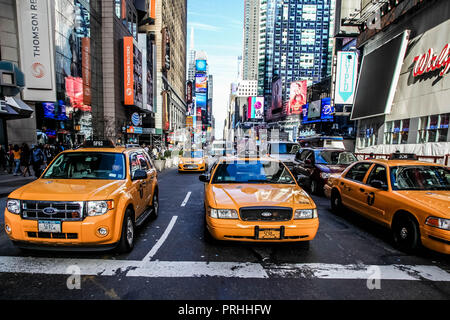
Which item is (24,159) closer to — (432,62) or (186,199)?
(186,199)

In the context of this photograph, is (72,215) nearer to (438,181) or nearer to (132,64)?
(438,181)

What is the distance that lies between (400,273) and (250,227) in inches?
88.5

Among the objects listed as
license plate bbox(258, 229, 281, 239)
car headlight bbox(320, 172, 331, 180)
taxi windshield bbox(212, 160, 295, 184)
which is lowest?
license plate bbox(258, 229, 281, 239)

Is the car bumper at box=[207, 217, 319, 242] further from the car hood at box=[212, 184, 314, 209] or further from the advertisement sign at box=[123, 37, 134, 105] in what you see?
the advertisement sign at box=[123, 37, 134, 105]

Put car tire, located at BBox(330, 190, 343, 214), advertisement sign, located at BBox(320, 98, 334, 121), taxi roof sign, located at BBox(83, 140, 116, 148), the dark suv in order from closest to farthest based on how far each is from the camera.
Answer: taxi roof sign, located at BBox(83, 140, 116, 148), car tire, located at BBox(330, 190, 343, 214), the dark suv, advertisement sign, located at BBox(320, 98, 334, 121)

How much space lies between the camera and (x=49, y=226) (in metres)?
3.53

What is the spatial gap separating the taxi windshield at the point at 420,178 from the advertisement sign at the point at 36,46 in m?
19.9

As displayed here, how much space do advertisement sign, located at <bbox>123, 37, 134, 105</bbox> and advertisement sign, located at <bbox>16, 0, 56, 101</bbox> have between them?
17.1 meters

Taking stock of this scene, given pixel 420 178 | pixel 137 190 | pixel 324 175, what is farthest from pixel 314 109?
pixel 137 190

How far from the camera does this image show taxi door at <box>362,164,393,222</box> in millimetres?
4899

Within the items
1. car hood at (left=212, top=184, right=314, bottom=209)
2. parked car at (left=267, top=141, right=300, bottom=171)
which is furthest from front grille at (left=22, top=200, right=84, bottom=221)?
parked car at (left=267, top=141, right=300, bottom=171)

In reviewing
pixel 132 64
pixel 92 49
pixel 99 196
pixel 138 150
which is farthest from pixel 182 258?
pixel 132 64

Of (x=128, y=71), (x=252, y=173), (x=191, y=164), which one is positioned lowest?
(x=191, y=164)

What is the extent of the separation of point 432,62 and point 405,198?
15.9 metres
